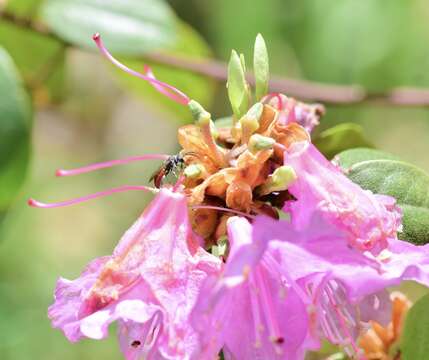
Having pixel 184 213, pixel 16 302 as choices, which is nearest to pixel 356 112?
pixel 16 302

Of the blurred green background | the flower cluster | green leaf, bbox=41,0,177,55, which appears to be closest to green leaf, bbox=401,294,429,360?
the flower cluster

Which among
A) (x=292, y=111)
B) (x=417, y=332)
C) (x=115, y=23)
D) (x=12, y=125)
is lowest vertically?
(x=417, y=332)

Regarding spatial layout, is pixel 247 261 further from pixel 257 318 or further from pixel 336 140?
pixel 336 140

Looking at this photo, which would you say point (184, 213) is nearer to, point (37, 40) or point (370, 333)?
point (370, 333)

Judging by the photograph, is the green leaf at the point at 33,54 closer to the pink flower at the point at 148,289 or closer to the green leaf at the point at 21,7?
the green leaf at the point at 21,7

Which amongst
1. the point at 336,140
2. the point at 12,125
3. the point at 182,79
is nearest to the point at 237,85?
the point at 336,140

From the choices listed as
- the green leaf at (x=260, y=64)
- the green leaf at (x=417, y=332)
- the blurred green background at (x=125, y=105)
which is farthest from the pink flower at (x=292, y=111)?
the blurred green background at (x=125, y=105)
